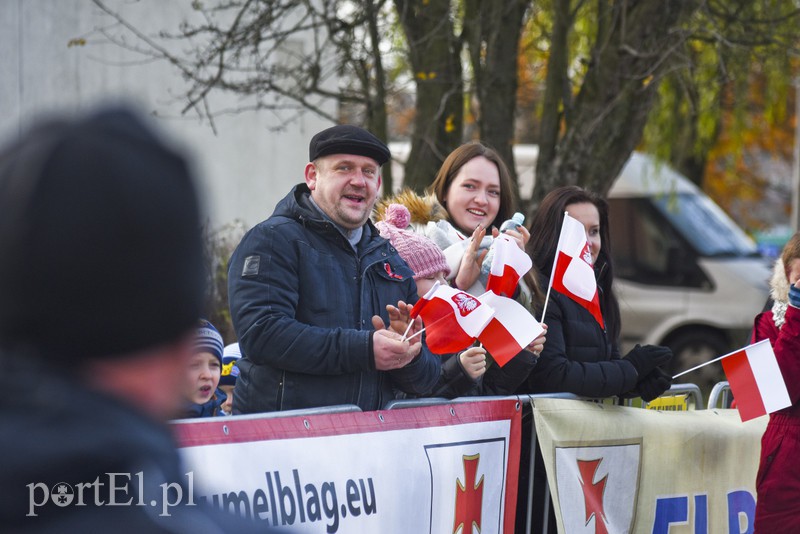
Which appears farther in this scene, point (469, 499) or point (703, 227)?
point (703, 227)

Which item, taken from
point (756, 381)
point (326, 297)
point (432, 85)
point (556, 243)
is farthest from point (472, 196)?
point (432, 85)

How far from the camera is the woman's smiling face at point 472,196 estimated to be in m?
5.33

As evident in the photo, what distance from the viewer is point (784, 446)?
17.5 feet

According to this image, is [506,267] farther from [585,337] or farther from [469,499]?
[469,499]

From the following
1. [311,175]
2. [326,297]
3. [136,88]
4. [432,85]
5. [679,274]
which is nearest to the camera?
[326,297]

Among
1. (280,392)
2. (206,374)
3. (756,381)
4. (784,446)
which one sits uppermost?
(280,392)

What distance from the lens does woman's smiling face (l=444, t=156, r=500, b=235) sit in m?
5.33

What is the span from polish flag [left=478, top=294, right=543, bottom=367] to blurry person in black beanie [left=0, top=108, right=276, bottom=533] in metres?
Answer: 3.43

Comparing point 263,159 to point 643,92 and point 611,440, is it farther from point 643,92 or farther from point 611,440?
point 611,440

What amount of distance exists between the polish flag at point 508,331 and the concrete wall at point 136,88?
569 cm

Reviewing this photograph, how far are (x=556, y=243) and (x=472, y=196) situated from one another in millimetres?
472

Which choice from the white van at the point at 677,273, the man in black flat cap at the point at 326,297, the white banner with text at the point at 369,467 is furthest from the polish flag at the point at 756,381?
the white van at the point at 677,273

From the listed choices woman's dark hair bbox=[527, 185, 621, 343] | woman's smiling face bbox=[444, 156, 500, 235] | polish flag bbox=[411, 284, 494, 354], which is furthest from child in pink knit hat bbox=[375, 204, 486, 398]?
woman's dark hair bbox=[527, 185, 621, 343]

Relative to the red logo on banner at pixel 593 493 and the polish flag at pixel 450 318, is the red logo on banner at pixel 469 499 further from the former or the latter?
the red logo on banner at pixel 593 493
